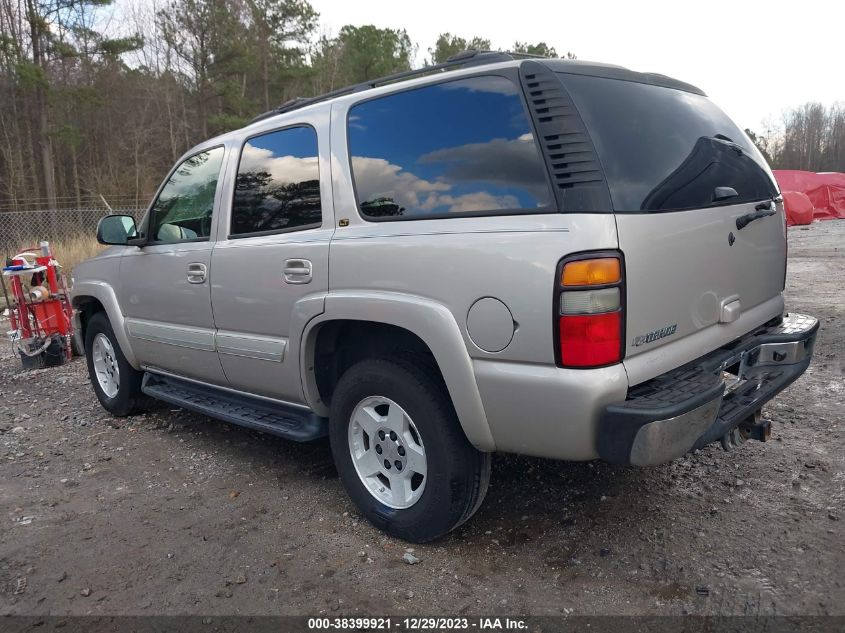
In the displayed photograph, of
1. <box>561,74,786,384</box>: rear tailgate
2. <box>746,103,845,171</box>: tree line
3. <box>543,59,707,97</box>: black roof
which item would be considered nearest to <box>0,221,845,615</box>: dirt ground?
<box>561,74,786,384</box>: rear tailgate

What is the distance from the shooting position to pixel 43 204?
22141 millimetres

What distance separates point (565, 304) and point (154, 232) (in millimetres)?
3237

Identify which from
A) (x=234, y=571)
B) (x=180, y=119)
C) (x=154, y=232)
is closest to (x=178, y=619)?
(x=234, y=571)

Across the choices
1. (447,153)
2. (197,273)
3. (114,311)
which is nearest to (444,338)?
(447,153)

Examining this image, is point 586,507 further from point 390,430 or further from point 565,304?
point 565,304

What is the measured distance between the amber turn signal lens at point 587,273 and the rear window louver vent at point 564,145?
19cm

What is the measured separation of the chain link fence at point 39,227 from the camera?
49.1 feet

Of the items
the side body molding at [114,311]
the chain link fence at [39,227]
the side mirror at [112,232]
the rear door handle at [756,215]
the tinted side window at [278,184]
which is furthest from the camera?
the chain link fence at [39,227]

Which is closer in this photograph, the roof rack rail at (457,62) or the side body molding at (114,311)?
the roof rack rail at (457,62)

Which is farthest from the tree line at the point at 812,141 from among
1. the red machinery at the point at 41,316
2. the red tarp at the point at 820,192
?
the red machinery at the point at 41,316

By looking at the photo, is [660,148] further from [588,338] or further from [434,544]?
[434,544]

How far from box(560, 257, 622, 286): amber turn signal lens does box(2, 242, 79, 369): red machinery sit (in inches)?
261

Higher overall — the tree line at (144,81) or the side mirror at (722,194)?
the tree line at (144,81)

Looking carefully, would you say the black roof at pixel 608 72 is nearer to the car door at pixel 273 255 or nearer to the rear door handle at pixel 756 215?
the rear door handle at pixel 756 215
